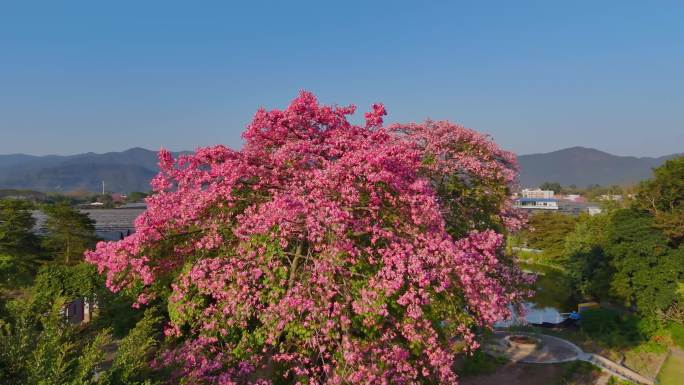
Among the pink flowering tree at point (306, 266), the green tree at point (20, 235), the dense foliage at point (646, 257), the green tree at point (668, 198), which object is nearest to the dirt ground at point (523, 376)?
the pink flowering tree at point (306, 266)

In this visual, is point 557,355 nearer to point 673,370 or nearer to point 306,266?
point 673,370

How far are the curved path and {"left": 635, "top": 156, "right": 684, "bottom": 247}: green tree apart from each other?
Answer: 13.8m

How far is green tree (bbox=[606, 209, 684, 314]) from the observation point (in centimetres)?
2881

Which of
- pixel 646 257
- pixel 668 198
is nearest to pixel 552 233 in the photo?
pixel 668 198

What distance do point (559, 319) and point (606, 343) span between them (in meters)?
12.4

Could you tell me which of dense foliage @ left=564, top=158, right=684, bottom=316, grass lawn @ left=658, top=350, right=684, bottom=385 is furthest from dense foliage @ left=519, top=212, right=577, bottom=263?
grass lawn @ left=658, top=350, right=684, bottom=385

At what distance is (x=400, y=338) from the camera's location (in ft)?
33.4

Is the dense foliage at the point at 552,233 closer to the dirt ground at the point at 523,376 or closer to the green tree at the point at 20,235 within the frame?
the dirt ground at the point at 523,376

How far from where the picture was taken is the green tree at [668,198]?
106ft

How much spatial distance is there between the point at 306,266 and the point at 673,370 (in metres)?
21.9

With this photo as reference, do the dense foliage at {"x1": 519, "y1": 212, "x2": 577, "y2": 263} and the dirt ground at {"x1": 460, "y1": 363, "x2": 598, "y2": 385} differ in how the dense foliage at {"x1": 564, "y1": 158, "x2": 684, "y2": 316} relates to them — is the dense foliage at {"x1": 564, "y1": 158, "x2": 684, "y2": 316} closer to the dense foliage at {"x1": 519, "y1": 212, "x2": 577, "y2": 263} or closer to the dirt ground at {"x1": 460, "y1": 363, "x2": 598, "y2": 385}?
the dirt ground at {"x1": 460, "y1": 363, "x2": 598, "y2": 385}

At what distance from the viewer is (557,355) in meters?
22.9

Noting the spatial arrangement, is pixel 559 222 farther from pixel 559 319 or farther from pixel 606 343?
pixel 606 343

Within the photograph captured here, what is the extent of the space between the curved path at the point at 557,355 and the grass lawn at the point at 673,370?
130 cm
